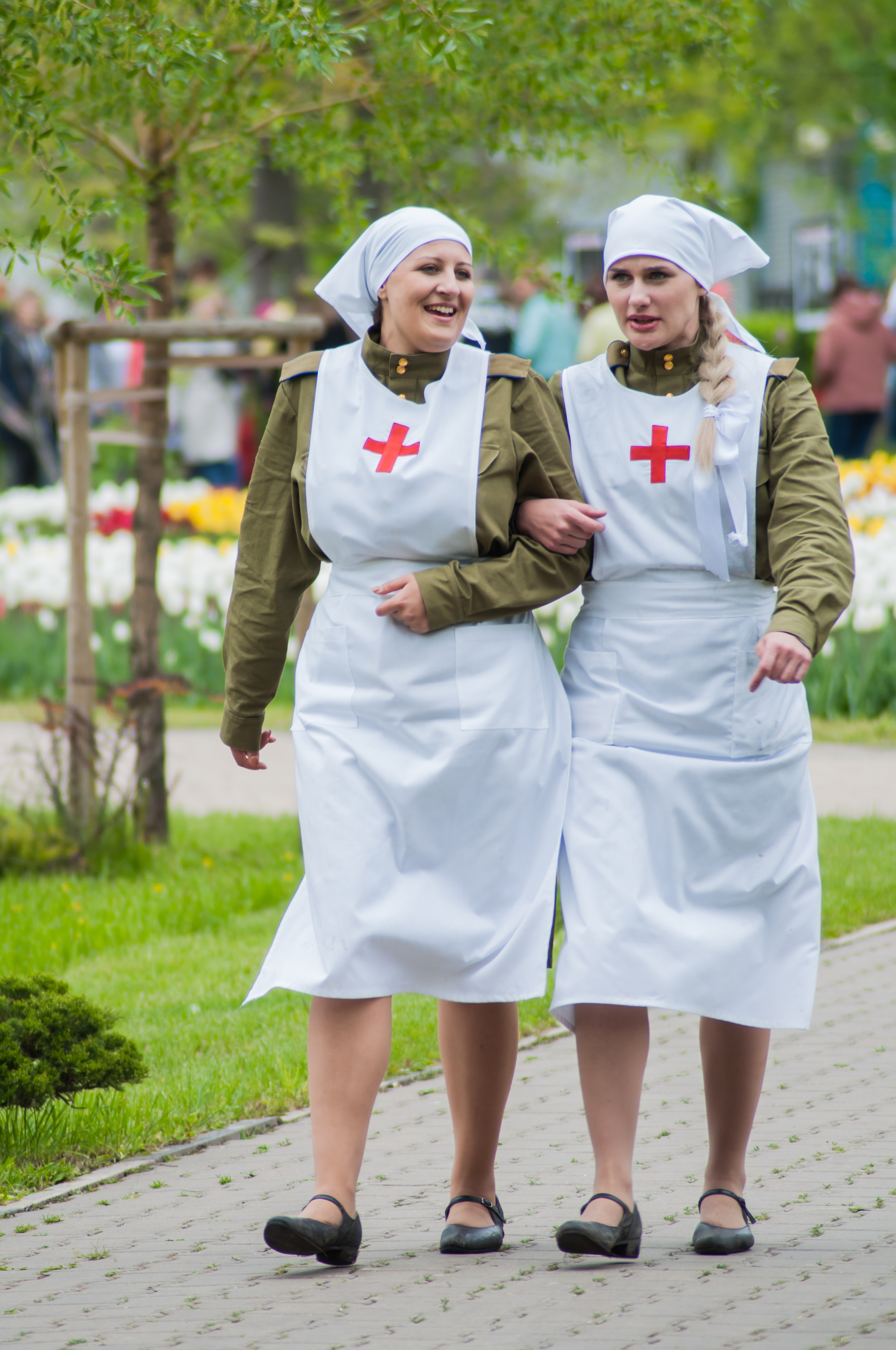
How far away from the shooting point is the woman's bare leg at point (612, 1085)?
3.63 metres

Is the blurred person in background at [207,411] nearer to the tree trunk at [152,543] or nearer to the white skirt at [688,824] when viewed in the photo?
the tree trunk at [152,543]

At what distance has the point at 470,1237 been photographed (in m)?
3.76

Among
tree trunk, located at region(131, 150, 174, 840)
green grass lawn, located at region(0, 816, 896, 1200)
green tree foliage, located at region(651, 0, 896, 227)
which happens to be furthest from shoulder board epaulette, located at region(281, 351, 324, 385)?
green tree foliage, located at region(651, 0, 896, 227)

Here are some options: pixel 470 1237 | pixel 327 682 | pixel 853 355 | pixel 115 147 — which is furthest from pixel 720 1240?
pixel 853 355

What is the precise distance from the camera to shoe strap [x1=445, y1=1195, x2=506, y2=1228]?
3.81m

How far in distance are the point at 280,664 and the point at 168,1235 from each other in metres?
1.16

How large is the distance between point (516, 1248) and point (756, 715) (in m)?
1.10

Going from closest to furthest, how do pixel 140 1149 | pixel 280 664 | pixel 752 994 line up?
pixel 752 994, pixel 280 664, pixel 140 1149

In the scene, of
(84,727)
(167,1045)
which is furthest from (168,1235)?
(84,727)

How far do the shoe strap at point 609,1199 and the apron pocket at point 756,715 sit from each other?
2.69ft

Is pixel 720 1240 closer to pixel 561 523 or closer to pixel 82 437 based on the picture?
pixel 561 523

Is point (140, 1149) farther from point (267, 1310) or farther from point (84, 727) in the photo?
point (84, 727)

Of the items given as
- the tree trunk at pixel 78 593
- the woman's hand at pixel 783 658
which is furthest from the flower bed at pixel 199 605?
the woman's hand at pixel 783 658

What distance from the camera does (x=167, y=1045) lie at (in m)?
5.53
